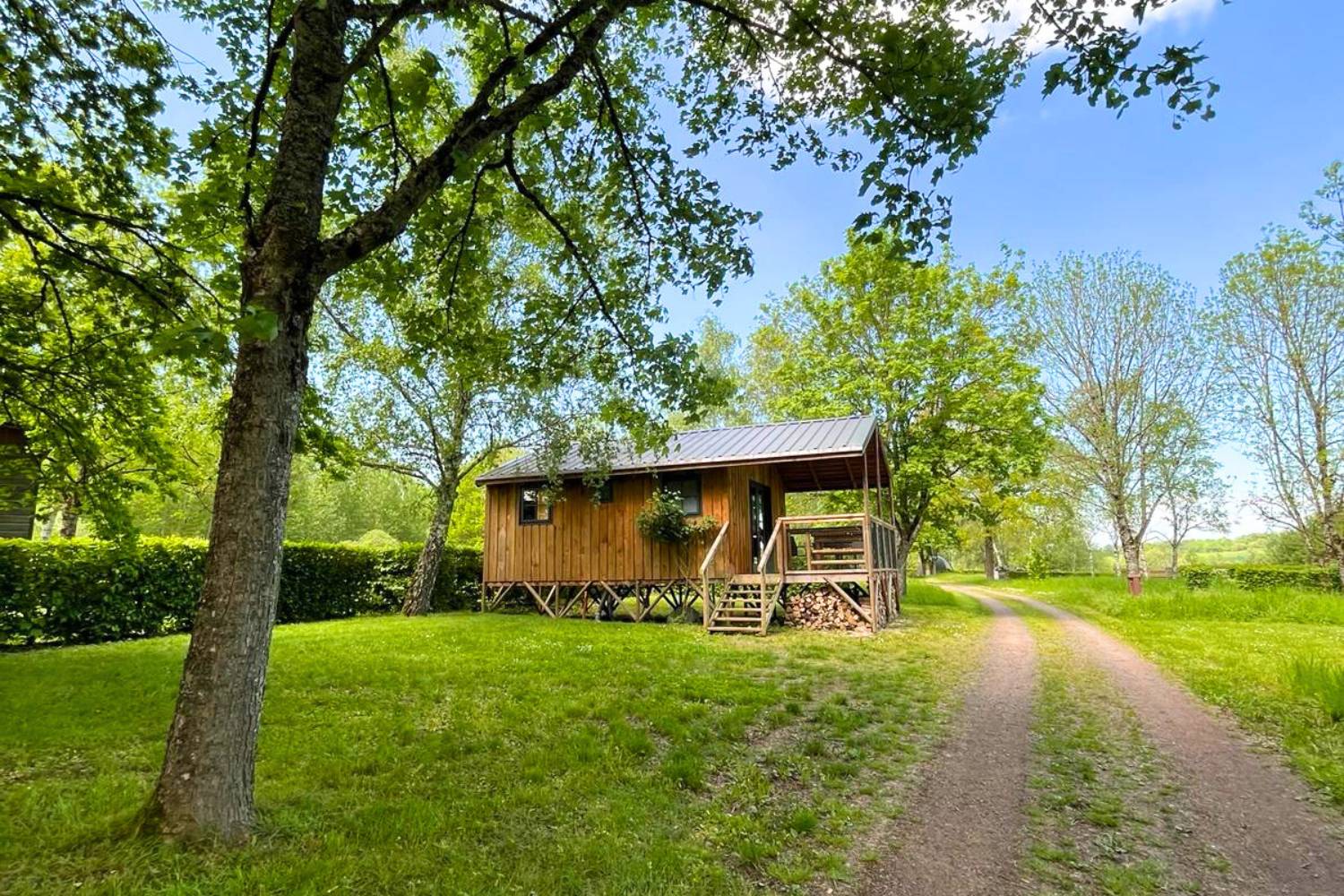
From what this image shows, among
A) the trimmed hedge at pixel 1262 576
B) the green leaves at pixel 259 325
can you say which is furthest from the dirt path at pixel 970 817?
the trimmed hedge at pixel 1262 576

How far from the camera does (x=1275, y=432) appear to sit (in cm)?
1816

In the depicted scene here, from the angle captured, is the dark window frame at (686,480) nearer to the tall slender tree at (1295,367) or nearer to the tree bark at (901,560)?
the tree bark at (901,560)

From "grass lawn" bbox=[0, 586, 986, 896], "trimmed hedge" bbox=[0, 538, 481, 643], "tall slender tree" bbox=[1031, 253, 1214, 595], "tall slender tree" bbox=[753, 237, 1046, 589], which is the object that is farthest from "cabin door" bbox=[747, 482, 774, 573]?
"tall slender tree" bbox=[1031, 253, 1214, 595]

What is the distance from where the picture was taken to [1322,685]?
6.11m

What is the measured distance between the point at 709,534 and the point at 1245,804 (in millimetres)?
10472

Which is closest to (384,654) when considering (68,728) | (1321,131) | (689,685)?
(68,728)

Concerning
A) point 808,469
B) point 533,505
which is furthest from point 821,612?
point 533,505

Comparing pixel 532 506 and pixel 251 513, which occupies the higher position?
pixel 532 506

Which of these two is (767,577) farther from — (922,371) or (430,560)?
(430,560)

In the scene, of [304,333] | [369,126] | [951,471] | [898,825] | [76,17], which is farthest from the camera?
[951,471]

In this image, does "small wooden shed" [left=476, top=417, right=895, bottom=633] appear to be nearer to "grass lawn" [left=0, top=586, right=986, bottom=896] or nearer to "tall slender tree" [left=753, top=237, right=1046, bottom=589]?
"tall slender tree" [left=753, top=237, right=1046, bottom=589]

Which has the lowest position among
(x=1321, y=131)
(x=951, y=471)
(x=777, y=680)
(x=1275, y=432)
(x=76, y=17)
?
(x=777, y=680)

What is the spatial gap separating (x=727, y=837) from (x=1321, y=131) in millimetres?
16443

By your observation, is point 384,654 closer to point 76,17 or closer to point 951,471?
point 76,17
